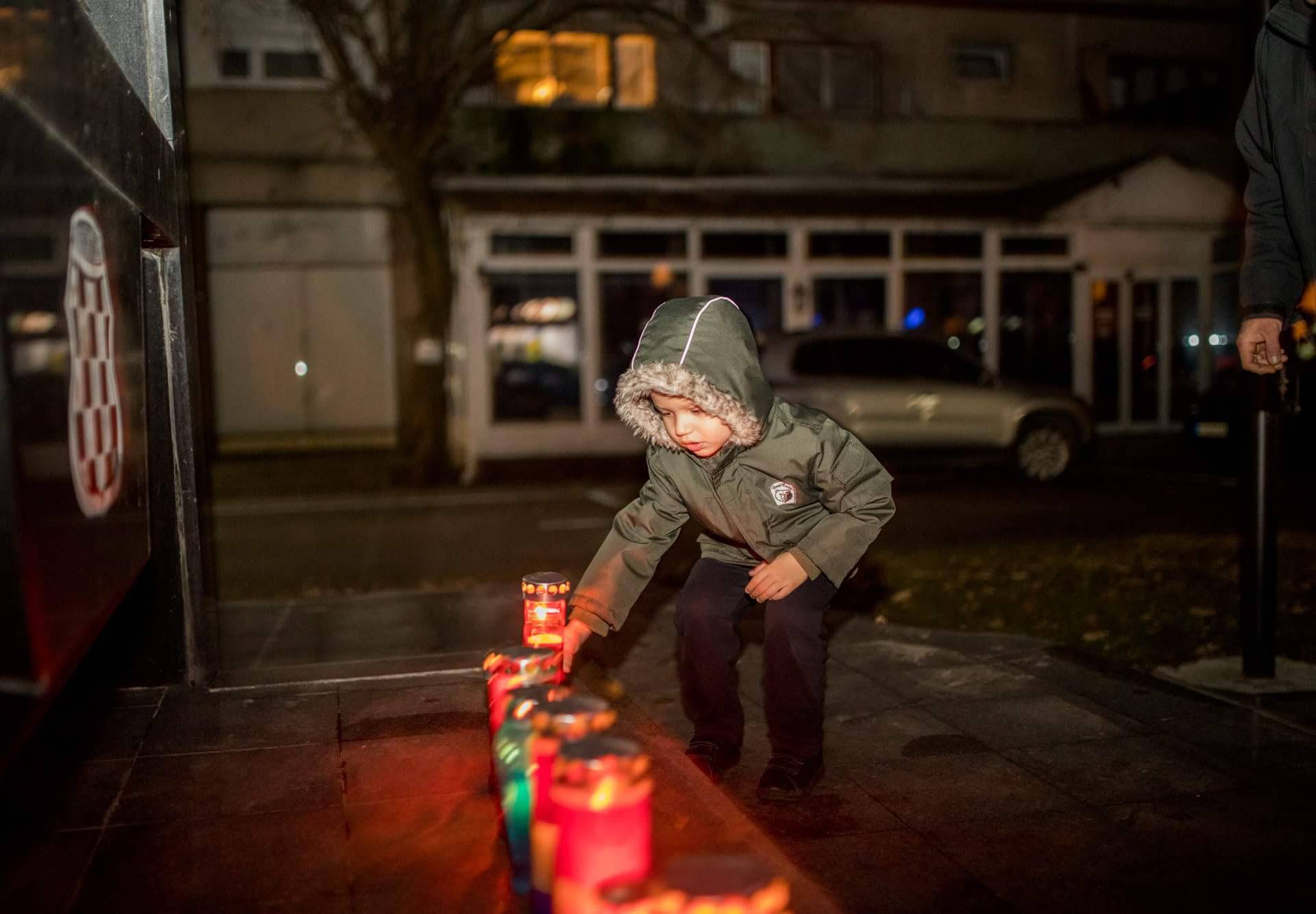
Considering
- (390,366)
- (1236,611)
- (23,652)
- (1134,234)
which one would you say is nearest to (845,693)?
(1236,611)

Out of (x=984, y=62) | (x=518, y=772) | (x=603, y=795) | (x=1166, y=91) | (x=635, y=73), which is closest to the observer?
(x=603, y=795)

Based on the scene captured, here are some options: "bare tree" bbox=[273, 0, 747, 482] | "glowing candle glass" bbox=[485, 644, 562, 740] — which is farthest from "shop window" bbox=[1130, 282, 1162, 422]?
"glowing candle glass" bbox=[485, 644, 562, 740]

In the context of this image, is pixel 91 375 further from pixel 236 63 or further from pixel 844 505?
pixel 236 63

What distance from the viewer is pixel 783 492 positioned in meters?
3.74

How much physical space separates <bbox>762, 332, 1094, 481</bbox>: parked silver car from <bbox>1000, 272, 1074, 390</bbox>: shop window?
6.14 metres

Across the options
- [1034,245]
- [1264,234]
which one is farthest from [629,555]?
[1034,245]

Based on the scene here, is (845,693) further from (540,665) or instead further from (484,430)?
(484,430)

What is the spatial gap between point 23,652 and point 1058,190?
777 inches

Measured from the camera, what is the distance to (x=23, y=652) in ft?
7.03

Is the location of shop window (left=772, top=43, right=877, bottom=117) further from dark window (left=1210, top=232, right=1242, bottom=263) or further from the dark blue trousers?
the dark blue trousers

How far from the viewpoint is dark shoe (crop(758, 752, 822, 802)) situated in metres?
3.75

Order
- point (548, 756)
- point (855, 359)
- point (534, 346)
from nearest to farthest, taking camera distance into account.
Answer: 1. point (548, 756)
2. point (855, 359)
3. point (534, 346)

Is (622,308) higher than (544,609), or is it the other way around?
(622,308)

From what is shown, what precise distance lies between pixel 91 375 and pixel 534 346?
15.5m
